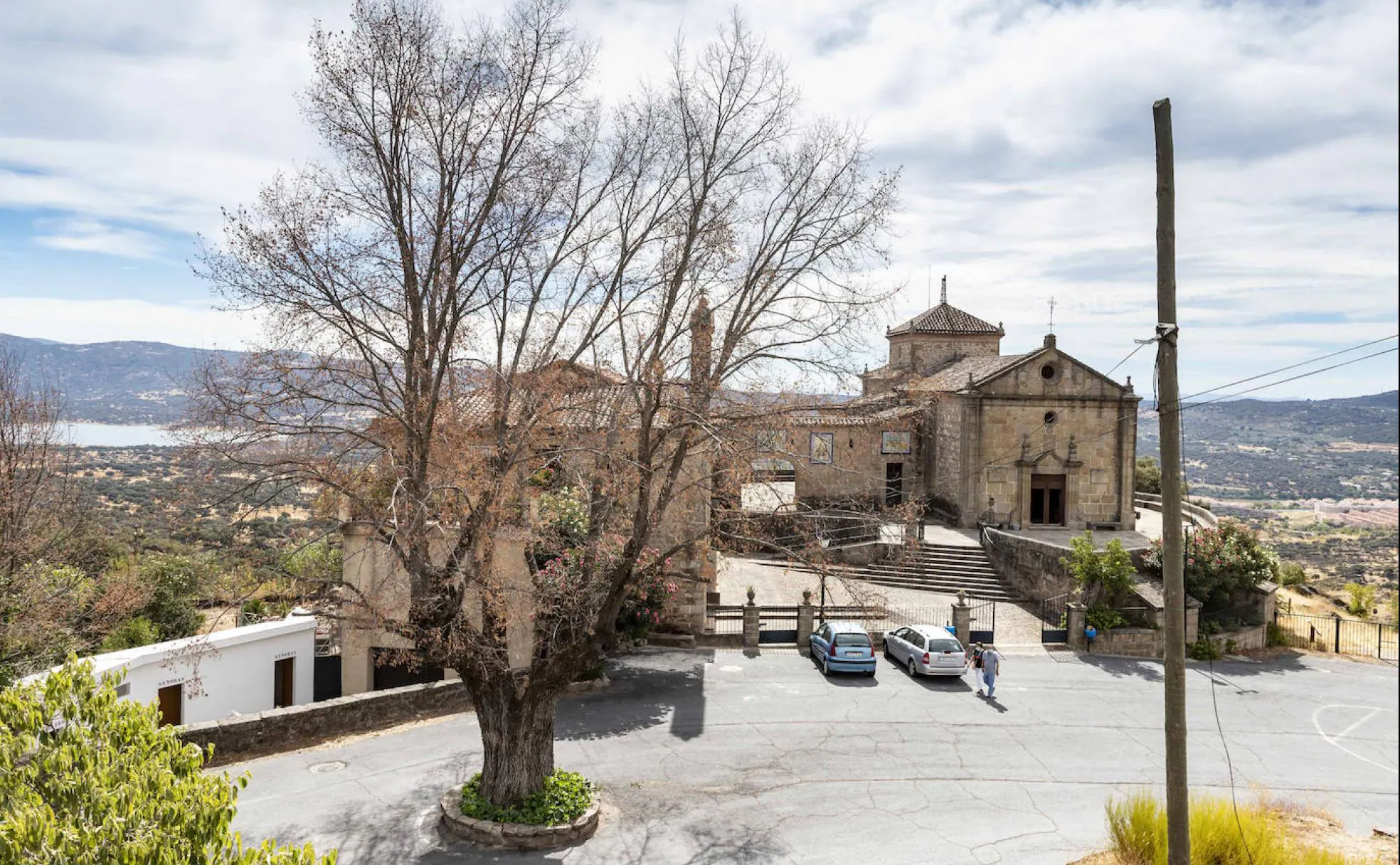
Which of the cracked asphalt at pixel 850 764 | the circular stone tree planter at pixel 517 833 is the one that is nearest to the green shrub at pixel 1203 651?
the cracked asphalt at pixel 850 764

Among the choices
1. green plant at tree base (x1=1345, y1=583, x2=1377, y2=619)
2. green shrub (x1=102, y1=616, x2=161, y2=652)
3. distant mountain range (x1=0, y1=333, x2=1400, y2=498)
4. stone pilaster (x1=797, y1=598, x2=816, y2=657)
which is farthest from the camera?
green plant at tree base (x1=1345, y1=583, x2=1377, y2=619)

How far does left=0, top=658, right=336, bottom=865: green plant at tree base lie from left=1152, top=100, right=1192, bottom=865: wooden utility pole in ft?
26.5

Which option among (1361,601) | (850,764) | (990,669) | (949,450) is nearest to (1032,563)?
(949,450)

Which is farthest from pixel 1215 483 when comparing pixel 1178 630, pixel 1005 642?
pixel 1178 630

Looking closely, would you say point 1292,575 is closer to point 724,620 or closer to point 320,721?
point 724,620

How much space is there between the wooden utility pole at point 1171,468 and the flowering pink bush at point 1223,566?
726 inches

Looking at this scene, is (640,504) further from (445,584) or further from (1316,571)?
(1316,571)

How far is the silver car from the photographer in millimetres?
20438

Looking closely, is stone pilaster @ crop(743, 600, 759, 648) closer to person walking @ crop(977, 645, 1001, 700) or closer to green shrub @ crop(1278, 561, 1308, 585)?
person walking @ crop(977, 645, 1001, 700)

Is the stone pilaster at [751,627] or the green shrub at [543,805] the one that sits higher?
the stone pilaster at [751,627]

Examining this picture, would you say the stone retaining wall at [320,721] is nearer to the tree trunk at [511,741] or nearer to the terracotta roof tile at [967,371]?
the tree trunk at [511,741]

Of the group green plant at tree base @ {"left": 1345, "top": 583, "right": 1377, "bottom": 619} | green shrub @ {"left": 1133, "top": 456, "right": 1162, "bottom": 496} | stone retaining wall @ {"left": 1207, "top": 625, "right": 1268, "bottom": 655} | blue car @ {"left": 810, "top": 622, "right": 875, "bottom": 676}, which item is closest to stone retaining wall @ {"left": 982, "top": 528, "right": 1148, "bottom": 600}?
stone retaining wall @ {"left": 1207, "top": 625, "right": 1268, "bottom": 655}

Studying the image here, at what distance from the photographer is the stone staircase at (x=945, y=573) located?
29.1m

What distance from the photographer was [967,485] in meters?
35.1
